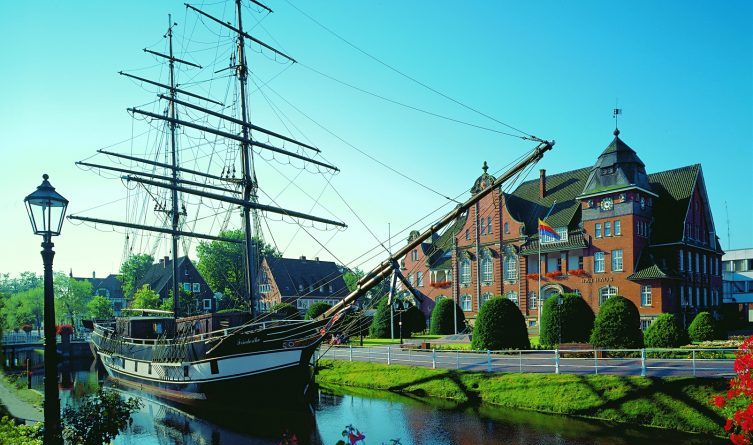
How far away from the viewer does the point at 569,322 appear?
2959cm

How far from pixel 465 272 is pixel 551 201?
11368 mm

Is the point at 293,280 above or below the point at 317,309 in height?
above

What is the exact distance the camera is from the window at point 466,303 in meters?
56.7

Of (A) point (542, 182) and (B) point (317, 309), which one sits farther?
(A) point (542, 182)

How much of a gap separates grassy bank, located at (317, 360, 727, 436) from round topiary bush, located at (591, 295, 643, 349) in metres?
5.03

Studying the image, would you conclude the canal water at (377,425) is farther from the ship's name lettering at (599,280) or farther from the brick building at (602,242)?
the ship's name lettering at (599,280)

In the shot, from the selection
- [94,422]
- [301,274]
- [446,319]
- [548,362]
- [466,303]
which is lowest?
[446,319]

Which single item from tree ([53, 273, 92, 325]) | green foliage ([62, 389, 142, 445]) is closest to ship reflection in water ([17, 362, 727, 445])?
green foliage ([62, 389, 142, 445])

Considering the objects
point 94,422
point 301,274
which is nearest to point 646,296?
point 94,422

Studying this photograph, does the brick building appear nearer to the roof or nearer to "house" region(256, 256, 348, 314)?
"house" region(256, 256, 348, 314)

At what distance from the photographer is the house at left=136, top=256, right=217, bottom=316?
69.8 m

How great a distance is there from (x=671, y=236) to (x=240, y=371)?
3690 centimetres

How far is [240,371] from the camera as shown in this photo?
83.4 feet

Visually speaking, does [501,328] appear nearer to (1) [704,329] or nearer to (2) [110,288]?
(1) [704,329]
